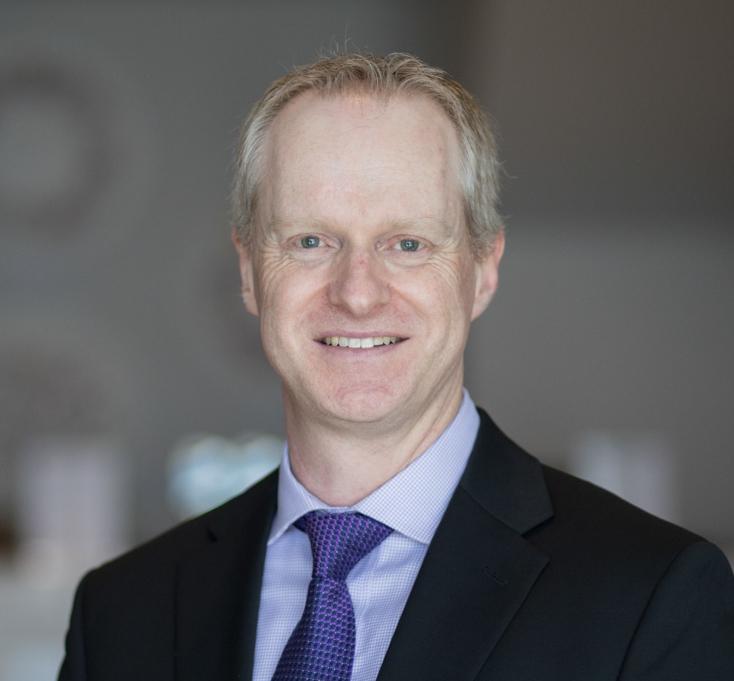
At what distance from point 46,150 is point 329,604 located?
14.4 feet

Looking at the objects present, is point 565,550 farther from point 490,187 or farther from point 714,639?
point 490,187

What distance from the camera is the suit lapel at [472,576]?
1.31m

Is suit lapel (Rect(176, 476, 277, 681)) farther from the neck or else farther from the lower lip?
the lower lip

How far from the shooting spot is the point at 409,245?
145 centimetres

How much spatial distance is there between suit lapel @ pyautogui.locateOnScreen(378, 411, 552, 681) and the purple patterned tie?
73 mm

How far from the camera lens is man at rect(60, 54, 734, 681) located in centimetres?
132

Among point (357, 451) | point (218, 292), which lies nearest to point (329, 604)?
point (357, 451)

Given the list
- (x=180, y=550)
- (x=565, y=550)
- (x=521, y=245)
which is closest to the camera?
(x=565, y=550)

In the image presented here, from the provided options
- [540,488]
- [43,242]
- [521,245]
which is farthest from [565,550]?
[43,242]

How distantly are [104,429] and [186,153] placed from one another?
124 centimetres

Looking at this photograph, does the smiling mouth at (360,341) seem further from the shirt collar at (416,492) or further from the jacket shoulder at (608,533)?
the jacket shoulder at (608,533)

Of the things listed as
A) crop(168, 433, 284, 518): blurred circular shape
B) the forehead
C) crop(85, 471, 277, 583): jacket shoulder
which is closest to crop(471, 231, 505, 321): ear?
the forehead

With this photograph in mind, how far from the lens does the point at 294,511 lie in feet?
4.99

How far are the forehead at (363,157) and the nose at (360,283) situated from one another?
5cm
